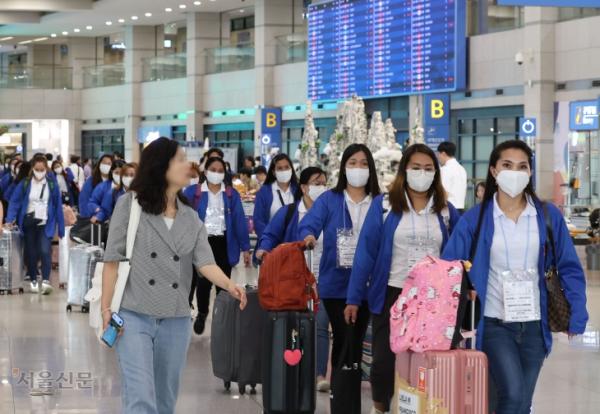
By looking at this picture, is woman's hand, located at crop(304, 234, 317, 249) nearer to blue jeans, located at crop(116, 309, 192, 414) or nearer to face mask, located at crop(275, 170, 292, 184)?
blue jeans, located at crop(116, 309, 192, 414)

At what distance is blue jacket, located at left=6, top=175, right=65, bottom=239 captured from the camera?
48.5 ft

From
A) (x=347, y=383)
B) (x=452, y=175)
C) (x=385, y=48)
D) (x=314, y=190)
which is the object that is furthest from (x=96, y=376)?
(x=385, y=48)

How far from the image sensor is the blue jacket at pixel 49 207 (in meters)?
14.8

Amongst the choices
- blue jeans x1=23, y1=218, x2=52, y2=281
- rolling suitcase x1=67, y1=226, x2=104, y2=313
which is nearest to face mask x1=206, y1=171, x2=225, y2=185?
rolling suitcase x1=67, y1=226, x2=104, y2=313

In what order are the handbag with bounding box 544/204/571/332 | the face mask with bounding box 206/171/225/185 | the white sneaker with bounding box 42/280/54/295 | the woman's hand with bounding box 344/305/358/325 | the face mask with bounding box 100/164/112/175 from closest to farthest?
1. the handbag with bounding box 544/204/571/332
2. the woman's hand with bounding box 344/305/358/325
3. the face mask with bounding box 206/171/225/185
4. the white sneaker with bounding box 42/280/54/295
5. the face mask with bounding box 100/164/112/175

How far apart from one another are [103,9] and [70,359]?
31.9 m

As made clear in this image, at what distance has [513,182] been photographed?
18.5 feet

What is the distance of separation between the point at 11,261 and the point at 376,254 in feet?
30.3

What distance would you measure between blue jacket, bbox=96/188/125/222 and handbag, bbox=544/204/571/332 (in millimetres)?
8952

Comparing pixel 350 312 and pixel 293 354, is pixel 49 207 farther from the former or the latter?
pixel 350 312

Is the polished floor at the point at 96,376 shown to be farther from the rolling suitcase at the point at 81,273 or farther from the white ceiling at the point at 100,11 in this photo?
the white ceiling at the point at 100,11

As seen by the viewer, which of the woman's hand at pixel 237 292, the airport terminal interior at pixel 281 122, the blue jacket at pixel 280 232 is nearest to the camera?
the woman's hand at pixel 237 292

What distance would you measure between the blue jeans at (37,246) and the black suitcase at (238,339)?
735 cm

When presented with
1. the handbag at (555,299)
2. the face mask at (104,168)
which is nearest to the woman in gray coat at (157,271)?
the handbag at (555,299)
